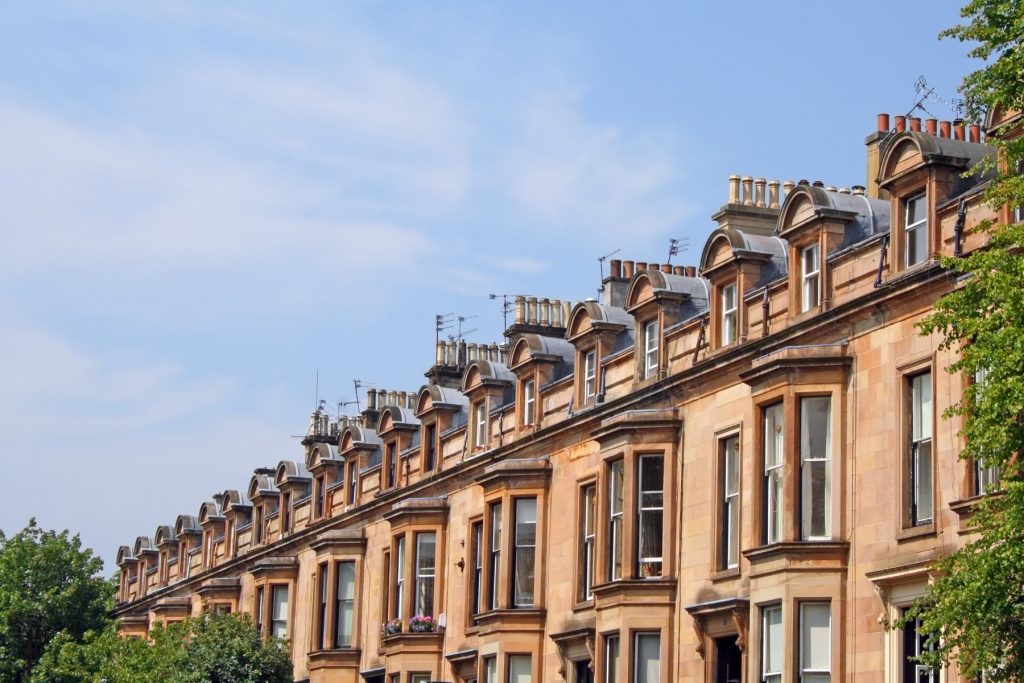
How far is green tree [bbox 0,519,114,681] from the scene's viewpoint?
230 ft

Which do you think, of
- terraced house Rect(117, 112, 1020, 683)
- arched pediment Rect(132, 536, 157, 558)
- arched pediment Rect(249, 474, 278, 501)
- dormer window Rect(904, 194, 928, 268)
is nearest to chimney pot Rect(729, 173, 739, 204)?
terraced house Rect(117, 112, 1020, 683)

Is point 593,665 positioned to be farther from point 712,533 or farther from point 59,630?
point 59,630

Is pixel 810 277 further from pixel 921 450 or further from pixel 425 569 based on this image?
pixel 425 569

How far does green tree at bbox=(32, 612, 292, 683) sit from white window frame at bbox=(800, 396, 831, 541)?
24.8m

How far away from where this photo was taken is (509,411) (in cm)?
4803

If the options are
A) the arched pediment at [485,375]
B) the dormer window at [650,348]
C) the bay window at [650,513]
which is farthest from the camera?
the arched pediment at [485,375]

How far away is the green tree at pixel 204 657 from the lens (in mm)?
54375

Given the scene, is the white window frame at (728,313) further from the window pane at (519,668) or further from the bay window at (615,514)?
the window pane at (519,668)

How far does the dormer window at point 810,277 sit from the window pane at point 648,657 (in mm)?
7714

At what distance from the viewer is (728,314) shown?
1512 inches

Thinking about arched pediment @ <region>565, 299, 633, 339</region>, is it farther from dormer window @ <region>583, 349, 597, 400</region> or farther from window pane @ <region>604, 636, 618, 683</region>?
window pane @ <region>604, 636, 618, 683</region>

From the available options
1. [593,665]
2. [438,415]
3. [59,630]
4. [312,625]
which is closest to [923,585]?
[593,665]

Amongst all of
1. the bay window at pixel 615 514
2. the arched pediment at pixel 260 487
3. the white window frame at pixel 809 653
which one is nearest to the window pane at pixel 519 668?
the bay window at pixel 615 514

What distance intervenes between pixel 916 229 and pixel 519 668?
1660 cm
